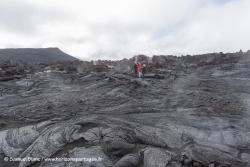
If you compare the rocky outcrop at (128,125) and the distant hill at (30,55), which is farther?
the distant hill at (30,55)

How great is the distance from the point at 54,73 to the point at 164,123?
1939 cm

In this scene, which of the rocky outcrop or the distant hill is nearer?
the rocky outcrop

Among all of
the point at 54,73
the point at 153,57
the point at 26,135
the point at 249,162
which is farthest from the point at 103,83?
the point at 153,57

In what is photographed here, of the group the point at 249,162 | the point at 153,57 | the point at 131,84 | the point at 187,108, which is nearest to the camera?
the point at 249,162

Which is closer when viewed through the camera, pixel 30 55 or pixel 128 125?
pixel 128 125

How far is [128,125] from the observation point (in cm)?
1038

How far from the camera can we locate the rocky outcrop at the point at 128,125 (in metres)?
7.58

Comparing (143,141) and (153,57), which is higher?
(153,57)

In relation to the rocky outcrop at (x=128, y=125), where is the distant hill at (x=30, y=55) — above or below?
above

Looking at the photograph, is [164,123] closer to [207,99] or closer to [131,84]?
[207,99]

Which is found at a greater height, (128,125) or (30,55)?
(30,55)

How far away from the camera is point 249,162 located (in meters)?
7.44

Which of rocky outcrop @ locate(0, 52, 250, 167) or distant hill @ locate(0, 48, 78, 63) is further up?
distant hill @ locate(0, 48, 78, 63)

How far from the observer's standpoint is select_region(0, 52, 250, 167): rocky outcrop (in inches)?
299
